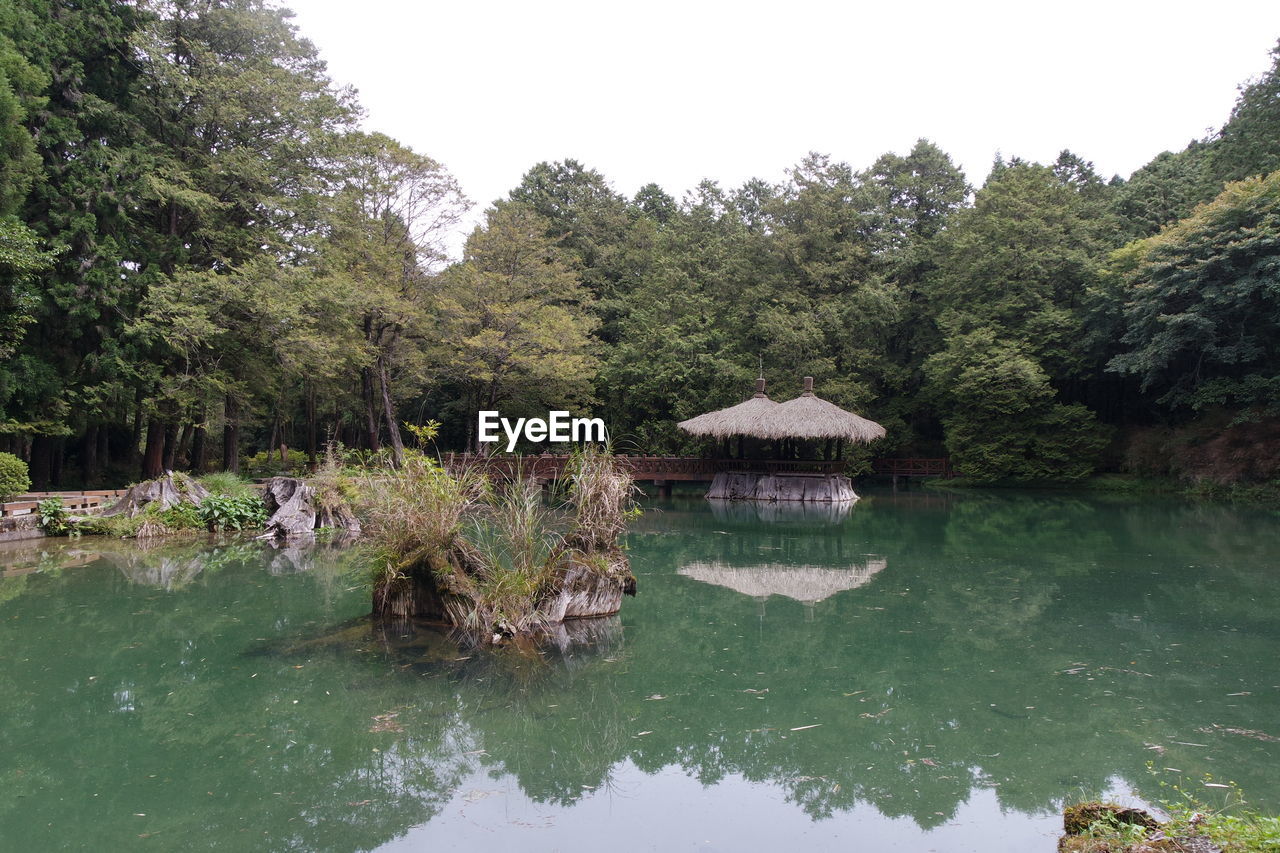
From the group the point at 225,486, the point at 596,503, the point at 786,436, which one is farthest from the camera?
the point at 786,436

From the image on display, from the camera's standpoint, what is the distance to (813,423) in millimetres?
16562

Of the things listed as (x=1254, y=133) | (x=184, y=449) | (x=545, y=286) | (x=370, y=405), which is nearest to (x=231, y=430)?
(x=370, y=405)

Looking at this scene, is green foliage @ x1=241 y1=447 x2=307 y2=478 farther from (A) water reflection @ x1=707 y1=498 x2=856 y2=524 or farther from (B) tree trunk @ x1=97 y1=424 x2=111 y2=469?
(A) water reflection @ x1=707 y1=498 x2=856 y2=524

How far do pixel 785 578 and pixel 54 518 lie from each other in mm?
9280

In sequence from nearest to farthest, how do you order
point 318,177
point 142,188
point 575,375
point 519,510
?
1. point 519,510
2. point 142,188
3. point 318,177
4. point 575,375

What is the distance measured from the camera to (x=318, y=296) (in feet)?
45.4

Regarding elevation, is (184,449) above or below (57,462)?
above

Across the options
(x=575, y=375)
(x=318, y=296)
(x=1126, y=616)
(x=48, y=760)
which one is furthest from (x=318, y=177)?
(x=1126, y=616)

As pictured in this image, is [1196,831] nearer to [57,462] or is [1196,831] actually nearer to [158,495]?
[158,495]

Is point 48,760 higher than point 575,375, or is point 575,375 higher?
point 575,375

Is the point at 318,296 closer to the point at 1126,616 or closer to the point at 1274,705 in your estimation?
the point at 1126,616

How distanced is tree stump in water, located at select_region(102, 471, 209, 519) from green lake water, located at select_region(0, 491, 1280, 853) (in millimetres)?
2885

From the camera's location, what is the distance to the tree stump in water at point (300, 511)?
10.5 m

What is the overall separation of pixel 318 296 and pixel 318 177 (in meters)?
3.02
